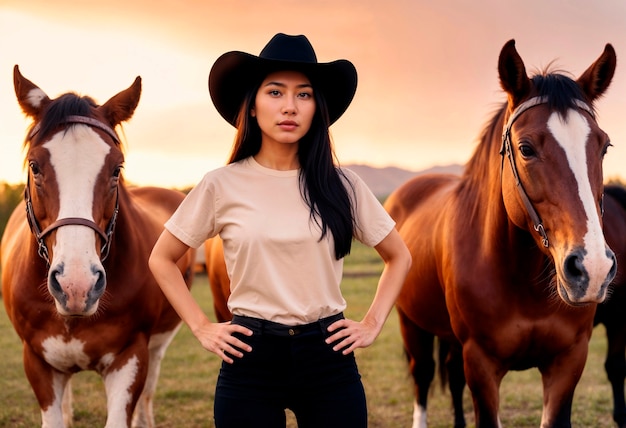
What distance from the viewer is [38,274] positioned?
4.30 m

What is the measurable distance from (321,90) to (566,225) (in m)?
1.33

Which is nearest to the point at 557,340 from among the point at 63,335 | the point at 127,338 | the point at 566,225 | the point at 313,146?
the point at 566,225

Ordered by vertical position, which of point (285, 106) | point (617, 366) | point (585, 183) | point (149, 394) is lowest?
point (149, 394)

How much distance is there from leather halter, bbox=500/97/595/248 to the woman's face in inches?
52.6

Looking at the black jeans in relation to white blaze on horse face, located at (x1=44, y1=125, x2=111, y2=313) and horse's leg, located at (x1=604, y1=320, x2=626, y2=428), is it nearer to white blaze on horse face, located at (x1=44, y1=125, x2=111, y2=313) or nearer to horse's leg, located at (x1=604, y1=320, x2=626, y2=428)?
white blaze on horse face, located at (x1=44, y1=125, x2=111, y2=313)

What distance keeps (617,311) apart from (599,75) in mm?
2850

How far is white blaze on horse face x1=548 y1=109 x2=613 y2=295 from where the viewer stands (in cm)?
318

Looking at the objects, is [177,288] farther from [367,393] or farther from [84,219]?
[367,393]

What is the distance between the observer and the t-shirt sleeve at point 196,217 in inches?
114

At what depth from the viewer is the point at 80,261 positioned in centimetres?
345

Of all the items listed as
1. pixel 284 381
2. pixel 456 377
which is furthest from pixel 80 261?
pixel 456 377

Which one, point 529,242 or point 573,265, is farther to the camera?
point 529,242

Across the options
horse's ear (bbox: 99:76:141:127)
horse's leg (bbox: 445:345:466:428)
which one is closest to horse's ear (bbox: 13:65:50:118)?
horse's ear (bbox: 99:76:141:127)

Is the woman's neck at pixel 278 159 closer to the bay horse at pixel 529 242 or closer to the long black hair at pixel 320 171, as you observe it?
the long black hair at pixel 320 171
